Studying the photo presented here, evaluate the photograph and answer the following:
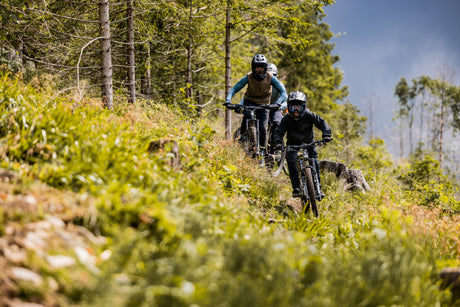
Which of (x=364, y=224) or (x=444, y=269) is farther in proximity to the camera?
(x=364, y=224)

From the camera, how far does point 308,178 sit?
5.39m

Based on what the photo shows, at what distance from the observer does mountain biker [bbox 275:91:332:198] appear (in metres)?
5.71

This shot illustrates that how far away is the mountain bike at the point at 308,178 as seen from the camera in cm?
533

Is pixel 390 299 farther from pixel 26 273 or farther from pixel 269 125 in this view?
pixel 269 125

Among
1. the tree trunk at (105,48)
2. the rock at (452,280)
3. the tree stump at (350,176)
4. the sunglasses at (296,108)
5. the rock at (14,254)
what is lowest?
the rock at (452,280)

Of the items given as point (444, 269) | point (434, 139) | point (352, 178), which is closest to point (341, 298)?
point (444, 269)

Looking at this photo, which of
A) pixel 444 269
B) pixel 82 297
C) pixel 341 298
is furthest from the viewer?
pixel 444 269

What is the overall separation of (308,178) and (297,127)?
1106mm

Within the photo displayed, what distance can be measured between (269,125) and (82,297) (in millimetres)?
6616

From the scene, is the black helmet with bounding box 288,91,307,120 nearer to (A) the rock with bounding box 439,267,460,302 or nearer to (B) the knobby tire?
(B) the knobby tire

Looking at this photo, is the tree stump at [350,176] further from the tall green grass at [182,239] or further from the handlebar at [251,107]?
the tall green grass at [182,239]

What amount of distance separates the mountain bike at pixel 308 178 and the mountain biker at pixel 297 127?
15 cm

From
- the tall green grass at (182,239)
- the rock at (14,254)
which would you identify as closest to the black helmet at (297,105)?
the tall green grass at (182,239)

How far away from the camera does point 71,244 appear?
7.13 feet
